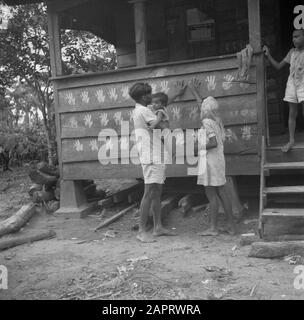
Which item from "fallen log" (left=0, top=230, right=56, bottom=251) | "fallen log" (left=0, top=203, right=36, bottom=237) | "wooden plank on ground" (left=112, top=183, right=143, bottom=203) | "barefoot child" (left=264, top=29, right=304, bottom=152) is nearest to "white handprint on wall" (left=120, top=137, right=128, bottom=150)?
"wooden plank on ground" (left=112, top=183, right=143, bottom=203)

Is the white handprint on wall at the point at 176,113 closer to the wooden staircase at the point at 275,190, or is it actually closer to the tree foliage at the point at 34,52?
the wooden staircase at the point at 275,190

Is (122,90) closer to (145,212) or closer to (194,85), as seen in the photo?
(194,85)

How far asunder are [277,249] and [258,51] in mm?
2747

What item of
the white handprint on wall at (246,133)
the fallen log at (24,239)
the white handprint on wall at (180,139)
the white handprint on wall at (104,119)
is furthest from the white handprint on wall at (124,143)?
the white handprint on wall at (246,133)

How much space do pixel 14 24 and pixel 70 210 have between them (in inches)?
186

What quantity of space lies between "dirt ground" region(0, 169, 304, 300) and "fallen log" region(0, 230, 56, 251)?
11 cm

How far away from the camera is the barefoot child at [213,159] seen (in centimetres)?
557

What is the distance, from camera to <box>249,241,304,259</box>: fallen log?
4.54 meters

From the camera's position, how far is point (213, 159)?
5.62m

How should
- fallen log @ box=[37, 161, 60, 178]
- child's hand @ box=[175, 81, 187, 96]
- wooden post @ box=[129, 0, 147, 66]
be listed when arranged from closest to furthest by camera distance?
child's hand @ box=[175, 81, 187, 96] → wooden post @ box=[129, 0, 147, 66] → fallen log @ box=[37, 161, 60, 178]

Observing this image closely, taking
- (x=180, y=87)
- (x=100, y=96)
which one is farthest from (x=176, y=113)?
(x=100, y=96)

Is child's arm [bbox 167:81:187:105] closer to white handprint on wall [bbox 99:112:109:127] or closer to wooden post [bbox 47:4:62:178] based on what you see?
white handprint on wall [bbox 99:112:109:127]

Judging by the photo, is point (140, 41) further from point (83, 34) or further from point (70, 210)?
point (83, 34)

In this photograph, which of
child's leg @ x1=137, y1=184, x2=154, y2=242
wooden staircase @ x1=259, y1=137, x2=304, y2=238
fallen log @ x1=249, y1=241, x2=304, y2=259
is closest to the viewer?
fallen log @ x1=249, y1=241, x2=304, y2=259
